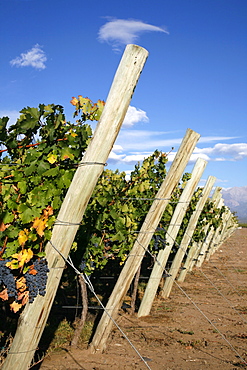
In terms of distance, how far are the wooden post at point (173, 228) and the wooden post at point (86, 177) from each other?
148 inches

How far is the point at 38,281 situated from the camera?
120 inches

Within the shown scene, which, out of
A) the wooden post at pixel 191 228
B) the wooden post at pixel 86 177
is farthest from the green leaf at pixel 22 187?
the wooden post at pixel 191 228

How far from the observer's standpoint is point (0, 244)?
A: 3.31 m

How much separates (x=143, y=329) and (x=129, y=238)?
4.47 feet

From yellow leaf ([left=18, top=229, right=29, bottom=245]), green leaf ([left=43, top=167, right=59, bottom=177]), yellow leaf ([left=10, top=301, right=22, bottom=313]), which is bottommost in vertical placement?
yellow leaf ([left=10, top=301, right=22, bottom=313])

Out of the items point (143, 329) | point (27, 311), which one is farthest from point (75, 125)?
point (143, 329)

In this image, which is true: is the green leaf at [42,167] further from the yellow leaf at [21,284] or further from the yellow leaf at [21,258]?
the yellow leaf at [21,284]

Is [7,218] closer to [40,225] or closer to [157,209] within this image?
[40,225]

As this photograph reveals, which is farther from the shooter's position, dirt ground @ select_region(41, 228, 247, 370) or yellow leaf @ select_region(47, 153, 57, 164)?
dirt ground @ select_region(41, 228, 247, 370)

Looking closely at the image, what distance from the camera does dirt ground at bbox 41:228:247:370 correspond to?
15.6 feet

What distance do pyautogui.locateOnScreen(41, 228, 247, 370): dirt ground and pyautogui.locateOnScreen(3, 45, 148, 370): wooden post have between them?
1.05 m

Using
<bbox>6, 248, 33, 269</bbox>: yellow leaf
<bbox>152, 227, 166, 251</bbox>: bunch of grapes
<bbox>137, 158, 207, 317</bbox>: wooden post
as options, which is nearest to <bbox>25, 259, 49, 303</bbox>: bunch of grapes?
<bbox>6, 248, 33, 269</bbox>: yellow leaf

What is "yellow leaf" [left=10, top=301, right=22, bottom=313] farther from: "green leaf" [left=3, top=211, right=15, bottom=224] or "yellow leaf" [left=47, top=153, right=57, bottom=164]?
"yellow leaf" [left=47, top=153, right=57, bottom=164]

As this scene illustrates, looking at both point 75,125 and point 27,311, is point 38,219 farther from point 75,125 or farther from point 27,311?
point 75,125
